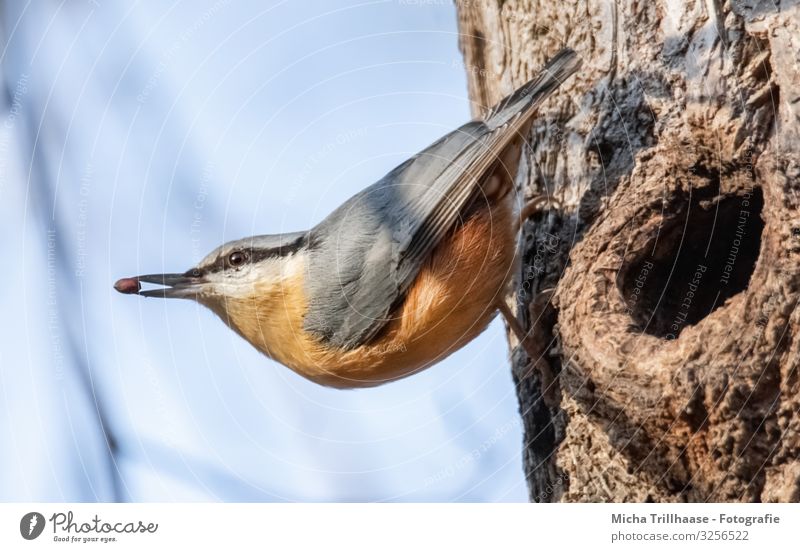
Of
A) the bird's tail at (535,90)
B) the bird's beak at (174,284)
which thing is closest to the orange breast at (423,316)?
the bird's beak at (174,284)

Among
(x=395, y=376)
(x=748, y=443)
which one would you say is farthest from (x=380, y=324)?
(x=748, y=443)

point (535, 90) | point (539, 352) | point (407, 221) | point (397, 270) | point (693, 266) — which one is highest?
point (535, 90)

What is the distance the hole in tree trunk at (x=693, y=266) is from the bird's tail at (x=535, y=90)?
42cm

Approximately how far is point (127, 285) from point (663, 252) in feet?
4.18

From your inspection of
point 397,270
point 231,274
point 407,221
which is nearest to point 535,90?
point 407,221

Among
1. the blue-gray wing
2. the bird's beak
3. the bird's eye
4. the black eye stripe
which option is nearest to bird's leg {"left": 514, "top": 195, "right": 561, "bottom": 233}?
the blue-gray wing

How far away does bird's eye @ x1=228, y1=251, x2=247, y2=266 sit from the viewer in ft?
7.09

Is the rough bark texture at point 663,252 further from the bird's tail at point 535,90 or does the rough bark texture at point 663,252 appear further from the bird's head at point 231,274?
the bird's head at point 231,274

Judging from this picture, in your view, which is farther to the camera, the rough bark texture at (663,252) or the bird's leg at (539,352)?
the bird's leg at (539,352)

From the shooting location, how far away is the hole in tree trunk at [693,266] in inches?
77.0

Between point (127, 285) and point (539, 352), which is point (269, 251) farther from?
point (539, 352)

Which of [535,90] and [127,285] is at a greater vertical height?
[535,90]

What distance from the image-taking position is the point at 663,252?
6.54 feet
